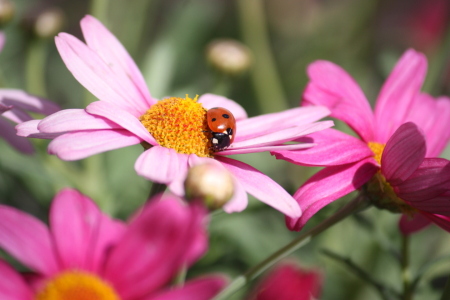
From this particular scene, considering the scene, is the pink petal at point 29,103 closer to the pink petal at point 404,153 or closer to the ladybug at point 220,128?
the ladybug at point 220,128

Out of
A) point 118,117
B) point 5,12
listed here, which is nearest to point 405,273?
point 118,117

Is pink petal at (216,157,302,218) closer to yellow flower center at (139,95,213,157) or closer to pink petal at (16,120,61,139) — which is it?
yellow flower center at (139,95,213,157)

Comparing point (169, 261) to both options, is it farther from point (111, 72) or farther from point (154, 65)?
point (154, 65)

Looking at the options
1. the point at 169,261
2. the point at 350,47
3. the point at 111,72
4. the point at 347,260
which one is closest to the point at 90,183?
the point at 111,72

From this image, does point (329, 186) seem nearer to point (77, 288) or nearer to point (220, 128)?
point (220, 128)

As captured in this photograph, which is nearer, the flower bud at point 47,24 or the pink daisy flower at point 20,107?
the pink daisy flower at point 20,107

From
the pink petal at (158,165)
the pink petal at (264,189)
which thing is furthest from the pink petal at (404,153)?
the pink petal at (158,165)

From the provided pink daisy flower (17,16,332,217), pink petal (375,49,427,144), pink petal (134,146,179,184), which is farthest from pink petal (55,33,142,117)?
pink petal (375,49,427,144)
